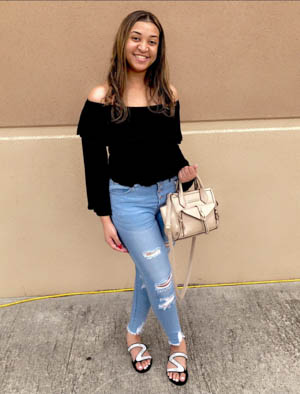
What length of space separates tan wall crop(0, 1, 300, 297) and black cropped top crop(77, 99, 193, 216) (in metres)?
0.72

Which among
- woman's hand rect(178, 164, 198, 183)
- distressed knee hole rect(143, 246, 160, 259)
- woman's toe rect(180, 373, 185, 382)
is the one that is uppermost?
woman's hand rect(178, 164, 198, 183)

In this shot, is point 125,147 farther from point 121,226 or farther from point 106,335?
point 106,335

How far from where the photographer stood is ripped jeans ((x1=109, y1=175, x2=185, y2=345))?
1929 mm

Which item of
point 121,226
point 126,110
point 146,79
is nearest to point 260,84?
point 146,79

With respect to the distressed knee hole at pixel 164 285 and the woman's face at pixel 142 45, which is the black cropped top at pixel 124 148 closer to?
the woman's face at pixel 142 45

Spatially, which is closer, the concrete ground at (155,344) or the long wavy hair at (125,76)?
the long wavy hair at (125,76)

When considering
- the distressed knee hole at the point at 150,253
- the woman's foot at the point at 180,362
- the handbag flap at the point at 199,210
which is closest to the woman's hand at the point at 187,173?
the handbag flap at the point at 199,210

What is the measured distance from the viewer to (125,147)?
1.86 metres

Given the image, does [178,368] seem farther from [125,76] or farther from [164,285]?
[125,76]

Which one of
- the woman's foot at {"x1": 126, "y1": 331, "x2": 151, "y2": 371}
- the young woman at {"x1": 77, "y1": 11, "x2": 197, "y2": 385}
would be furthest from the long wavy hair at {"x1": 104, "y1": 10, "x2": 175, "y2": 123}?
the woman's foot at {"x1": 126, "y1": 331, "x2": 151, "y2": 371}

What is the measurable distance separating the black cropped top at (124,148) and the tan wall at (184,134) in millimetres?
718

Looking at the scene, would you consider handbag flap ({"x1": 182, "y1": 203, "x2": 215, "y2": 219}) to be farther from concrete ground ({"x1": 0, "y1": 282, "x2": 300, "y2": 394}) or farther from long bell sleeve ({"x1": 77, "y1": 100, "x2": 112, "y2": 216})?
concrete ground ({"x1": 0, "y1": 282, "x2": 300, "y2": 394})

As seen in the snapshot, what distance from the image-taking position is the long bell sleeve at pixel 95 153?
5.96 feet

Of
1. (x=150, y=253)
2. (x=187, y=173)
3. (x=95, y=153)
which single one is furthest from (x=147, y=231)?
(x=95, y=153)
